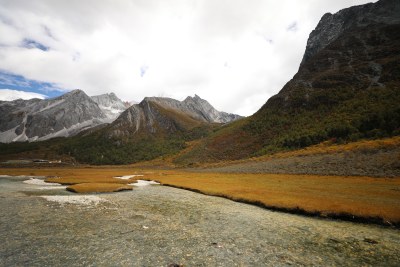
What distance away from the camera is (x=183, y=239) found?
1883 cm

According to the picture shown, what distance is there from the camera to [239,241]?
18.7 meters

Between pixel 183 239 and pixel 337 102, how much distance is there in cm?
14752

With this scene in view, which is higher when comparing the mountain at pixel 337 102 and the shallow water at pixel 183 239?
the mountain at pixel 337 102

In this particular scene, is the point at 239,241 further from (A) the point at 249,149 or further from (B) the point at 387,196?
(A) the point at 249,149

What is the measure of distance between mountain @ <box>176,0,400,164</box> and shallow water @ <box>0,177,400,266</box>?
77533 mm

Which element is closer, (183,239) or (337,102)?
(183,239)

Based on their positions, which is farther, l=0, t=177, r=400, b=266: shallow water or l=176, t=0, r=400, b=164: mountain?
l=176, t=0, r=400, b=164: mountain

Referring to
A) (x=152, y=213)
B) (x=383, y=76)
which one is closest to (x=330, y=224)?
(x=152, y=213)

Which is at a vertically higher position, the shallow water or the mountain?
the mountain

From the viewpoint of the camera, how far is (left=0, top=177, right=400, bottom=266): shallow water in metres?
15.0

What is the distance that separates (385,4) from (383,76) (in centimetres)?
10841

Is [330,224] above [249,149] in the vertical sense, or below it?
below

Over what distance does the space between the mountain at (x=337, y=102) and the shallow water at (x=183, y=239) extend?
7753 centimetres

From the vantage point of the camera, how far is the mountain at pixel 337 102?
10319 centimetres
